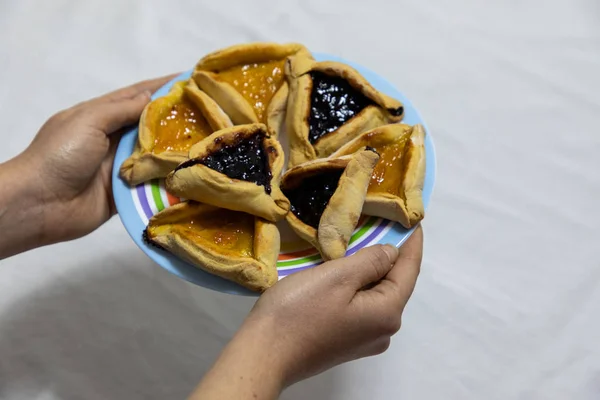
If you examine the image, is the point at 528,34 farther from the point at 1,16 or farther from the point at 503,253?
the point at 1,16

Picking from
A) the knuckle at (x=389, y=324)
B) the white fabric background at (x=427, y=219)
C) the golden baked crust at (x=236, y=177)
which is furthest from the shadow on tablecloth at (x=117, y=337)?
the golden baked crust at (x=236, y=177)

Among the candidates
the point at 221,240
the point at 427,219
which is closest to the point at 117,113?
the point at 221,240

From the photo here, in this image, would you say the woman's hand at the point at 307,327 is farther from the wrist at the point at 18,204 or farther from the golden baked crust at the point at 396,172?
the wrist at the point at 18,204

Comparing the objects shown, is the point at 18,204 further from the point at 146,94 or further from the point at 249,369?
the point at 249,369

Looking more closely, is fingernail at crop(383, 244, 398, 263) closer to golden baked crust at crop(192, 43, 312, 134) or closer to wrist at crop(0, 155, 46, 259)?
golden baked crust at crop(192, 43, 312, 134)

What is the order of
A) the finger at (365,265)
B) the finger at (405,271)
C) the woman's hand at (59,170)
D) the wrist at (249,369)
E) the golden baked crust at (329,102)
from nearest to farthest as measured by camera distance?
1. the wrist at (249,369)
2. the finger at (365,265)
3. the finger at (405,271)
4. the golden baked crust at (329,102)
5. the woman's hand at (59,170)

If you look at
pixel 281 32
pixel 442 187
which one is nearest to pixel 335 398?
pixel 442 187
